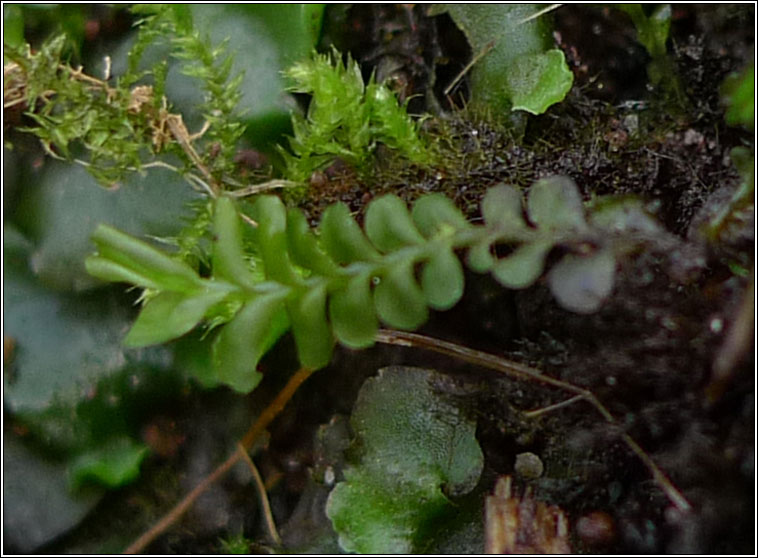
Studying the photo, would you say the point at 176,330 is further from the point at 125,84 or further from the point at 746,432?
the point at 746,432

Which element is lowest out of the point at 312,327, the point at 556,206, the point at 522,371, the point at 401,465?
the point at 401,465

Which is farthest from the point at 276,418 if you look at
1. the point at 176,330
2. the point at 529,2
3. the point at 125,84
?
the point at 529,2

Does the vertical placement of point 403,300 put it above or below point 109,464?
above

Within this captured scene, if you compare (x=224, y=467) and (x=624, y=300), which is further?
(x=224, y=467)

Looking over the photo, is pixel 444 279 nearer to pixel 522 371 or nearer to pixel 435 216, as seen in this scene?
pixel 435 216

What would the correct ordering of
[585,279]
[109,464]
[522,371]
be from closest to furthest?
[585,279], [522,371], [109,464]

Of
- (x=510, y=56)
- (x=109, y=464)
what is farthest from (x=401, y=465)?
(x=510, y=56)
